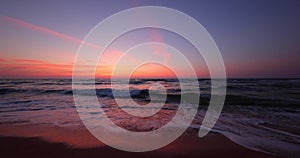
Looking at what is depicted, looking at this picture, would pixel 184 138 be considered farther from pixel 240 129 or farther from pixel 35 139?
pixel 35 139

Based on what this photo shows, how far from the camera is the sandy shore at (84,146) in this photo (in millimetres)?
3723

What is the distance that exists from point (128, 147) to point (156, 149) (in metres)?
0.65

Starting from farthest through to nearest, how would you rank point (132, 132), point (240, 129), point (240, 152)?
point (240, 129), point (132, 132), point (240, 152)

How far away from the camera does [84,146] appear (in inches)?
162

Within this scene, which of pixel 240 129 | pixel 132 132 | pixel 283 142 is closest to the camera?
pixel 283 142

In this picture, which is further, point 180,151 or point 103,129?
point 103,129

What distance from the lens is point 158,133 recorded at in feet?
17.3

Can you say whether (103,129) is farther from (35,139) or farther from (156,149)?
(156,149)

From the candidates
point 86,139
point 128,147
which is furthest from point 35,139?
point 128,147

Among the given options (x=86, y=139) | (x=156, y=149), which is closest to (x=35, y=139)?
(x=86, y=139)

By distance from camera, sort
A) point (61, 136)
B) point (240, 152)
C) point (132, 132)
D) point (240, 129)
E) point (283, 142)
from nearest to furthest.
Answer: point (240, 152)
point (283, 142)
point (61, 136)
point (132, 132)
point (240, 129)

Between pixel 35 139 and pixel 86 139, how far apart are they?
4.30 feet

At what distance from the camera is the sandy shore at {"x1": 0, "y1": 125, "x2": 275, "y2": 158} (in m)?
3.72

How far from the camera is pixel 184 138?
4855 millimetres
